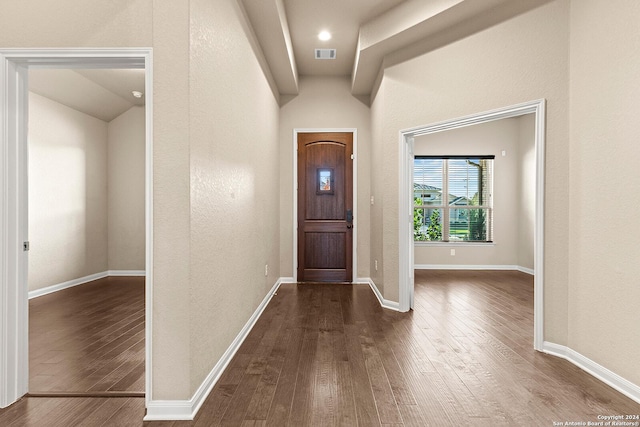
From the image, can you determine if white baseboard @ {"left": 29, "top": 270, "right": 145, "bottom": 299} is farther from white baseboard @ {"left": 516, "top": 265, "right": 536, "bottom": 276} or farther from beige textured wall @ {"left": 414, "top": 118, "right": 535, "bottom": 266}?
white baseboard @ {"left": 516, "top": 265, "right": 536, "bottom": 276}

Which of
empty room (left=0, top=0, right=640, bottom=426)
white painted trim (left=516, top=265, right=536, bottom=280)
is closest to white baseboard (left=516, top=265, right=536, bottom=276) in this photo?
white painted trim (left=516, top=265, right=536, bottom=280)

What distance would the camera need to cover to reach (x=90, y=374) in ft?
7.64

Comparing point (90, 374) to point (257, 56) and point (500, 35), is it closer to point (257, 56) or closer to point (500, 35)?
point (257, 56)

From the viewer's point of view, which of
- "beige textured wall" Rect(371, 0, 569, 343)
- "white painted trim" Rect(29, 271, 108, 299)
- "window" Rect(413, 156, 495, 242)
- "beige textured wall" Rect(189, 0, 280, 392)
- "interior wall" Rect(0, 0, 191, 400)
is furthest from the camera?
"window" Rect(413, 156, 495, 242)

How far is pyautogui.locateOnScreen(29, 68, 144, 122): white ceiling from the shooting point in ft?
13.8

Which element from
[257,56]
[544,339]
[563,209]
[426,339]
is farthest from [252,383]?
[257,56]

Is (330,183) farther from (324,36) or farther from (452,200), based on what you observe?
(452,200)

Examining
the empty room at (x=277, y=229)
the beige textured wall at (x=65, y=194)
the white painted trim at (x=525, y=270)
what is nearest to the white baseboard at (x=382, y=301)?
the empty room at (x=277, y=229)

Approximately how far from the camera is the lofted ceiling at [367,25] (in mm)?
3002

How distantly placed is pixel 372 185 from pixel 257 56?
7.75ft

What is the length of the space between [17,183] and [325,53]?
3639mm

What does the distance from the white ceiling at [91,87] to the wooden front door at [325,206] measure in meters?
2.50

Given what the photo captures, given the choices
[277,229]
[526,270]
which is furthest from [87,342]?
[526,270]

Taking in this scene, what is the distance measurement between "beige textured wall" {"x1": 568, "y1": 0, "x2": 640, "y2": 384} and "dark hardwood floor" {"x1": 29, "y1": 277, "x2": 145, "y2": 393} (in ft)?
9.95
